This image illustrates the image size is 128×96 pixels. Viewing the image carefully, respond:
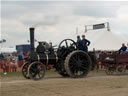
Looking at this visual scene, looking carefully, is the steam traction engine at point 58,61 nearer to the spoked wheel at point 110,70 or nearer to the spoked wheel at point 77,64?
the spoked wheel at point 77,64

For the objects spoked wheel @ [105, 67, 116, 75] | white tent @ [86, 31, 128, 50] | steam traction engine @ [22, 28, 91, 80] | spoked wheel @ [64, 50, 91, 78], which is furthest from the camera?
white tent @ [86, 31, 128, 50]

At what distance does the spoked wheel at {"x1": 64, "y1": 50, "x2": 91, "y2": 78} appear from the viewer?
34.4ft

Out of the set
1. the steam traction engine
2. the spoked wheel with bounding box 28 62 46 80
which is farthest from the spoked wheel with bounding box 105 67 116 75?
the spoked wheel with bounding box 28 62 46 80

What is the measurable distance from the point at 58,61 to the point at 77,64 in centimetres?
83

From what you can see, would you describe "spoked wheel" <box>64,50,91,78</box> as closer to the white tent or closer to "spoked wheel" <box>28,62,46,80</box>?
"spoked wheel" <box>28,62,46,80</box>

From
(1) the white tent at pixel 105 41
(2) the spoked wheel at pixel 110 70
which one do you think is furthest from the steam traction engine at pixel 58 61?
(1) the white tent at pixel 105 41

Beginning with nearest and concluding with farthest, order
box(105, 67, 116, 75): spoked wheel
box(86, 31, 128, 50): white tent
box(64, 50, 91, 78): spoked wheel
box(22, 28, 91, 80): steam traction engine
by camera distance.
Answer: box(22, 28, 91, 80): steam traction engine
box(64, 50, 91, 78): spoked wheel
box(105, 67, 116, 75): spoked wheel
box(86, 31, 128, 50): white tent

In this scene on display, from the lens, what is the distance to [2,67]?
55.8 ft

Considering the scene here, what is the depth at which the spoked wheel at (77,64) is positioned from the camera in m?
10.5

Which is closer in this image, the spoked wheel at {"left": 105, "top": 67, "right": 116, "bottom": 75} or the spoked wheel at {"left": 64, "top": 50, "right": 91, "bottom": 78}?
the spoked wheel at {"left": 64, "top": 50, "right": 91, "bottom": 78}

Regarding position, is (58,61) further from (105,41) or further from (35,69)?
(105,41)

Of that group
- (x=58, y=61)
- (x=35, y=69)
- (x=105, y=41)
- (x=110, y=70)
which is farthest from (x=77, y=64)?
(x=105, y=41)

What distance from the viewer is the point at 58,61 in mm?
10883

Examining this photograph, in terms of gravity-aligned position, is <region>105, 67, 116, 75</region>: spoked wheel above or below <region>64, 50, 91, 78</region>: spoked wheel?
below
